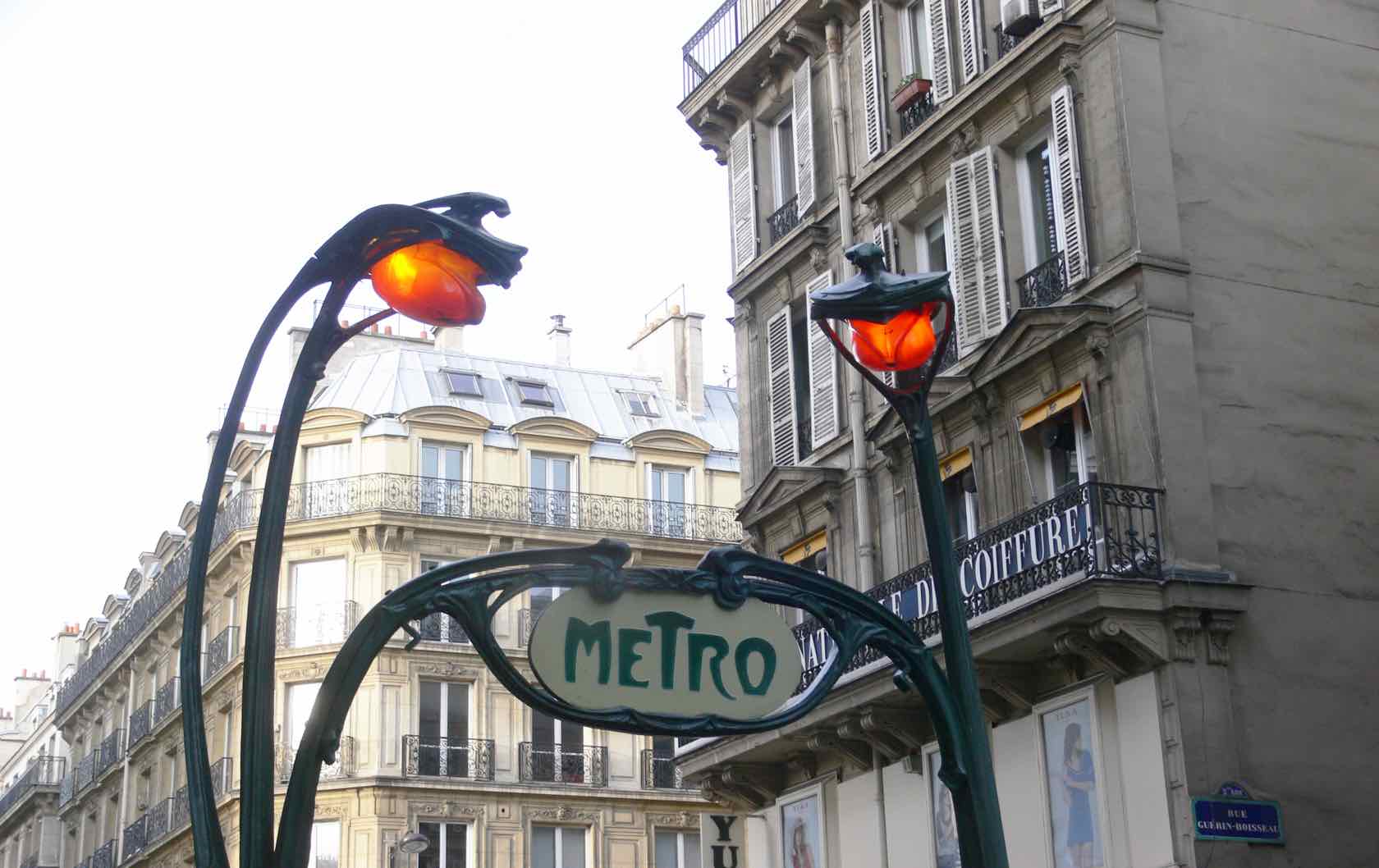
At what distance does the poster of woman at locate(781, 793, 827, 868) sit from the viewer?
2427 centimetres

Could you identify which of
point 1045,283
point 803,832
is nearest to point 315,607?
point 803,832

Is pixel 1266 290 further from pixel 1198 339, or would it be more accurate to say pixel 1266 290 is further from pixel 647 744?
pixel 647 744

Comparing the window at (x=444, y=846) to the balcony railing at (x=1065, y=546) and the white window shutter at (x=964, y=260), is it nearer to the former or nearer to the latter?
the white window shutter at (x=964, y=260)

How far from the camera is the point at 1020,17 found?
21.5 meters

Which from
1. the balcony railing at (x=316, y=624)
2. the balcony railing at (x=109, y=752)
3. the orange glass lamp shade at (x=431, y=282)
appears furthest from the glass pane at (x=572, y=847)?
the orange glass lamp shade at (x=431, y=282)

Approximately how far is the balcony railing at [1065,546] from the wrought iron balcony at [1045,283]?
242 cm

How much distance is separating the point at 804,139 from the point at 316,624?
1916 cm

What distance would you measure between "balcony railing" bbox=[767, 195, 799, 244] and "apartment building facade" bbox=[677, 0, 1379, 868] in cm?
167

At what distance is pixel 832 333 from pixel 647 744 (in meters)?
34.4

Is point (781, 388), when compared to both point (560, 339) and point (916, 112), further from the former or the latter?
point (560, 339)

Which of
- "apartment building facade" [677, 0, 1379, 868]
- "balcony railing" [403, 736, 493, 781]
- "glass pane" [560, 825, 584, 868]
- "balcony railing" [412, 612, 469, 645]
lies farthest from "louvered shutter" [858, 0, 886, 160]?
"glass pane" [560, 825, 584, 868]

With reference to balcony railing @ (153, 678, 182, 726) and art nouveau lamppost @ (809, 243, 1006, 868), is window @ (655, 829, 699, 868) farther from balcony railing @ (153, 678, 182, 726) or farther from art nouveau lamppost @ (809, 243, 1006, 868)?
art nouveau lamppost @ (809, 243, 1006, 868)

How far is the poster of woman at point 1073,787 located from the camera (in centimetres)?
1903

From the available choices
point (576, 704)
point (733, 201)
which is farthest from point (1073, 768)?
point (576, 704)
